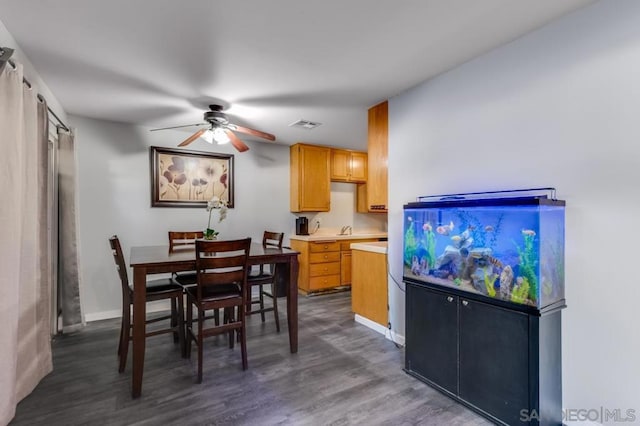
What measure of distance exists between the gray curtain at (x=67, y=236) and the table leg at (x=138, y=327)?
1.60 meters

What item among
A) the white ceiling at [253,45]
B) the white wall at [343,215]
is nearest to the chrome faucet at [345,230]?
the white wall at [343,215]

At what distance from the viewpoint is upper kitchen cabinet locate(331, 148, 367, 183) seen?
532 cm

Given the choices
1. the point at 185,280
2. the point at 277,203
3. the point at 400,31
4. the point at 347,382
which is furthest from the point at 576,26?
the point at 277,203

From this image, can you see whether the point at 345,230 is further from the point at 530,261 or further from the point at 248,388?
the point at 530,261

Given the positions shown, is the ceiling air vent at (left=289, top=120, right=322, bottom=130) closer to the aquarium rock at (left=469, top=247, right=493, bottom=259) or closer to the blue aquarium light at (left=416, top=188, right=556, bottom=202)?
the blue aquarium light at (left=416, top=188, right=556, bottom=202)

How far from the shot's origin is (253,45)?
213 centimetres

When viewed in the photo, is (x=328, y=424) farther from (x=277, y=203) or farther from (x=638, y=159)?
(x=277, y=203)

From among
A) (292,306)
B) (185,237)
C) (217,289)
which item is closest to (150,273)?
(217,289)

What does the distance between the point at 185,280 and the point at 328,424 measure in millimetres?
1919

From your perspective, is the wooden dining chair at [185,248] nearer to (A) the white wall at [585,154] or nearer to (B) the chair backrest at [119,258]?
(B) the chair backrest at [119,258]

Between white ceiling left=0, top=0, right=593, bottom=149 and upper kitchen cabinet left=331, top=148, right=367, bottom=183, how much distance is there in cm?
206

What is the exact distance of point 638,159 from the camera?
1568 mm

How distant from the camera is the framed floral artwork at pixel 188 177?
13.3ft

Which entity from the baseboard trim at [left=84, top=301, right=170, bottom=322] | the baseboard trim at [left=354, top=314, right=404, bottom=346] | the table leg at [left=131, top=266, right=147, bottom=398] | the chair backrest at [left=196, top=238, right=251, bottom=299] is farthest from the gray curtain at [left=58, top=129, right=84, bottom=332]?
the baseboard trim at [left=354, top=314, right=404, bottom=346]
